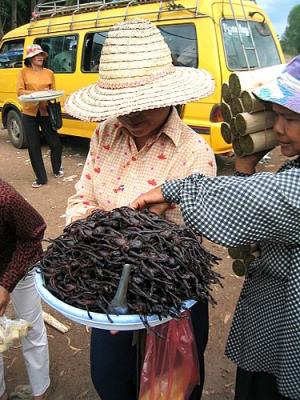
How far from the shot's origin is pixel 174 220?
1.87 m

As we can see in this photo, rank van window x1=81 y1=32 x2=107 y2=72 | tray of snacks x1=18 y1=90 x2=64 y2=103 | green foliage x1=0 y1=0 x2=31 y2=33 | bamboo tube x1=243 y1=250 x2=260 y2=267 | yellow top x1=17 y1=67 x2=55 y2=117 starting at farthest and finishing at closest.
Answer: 1. green foliage x1=0 y1=0 x2=31 y2=33
2. van window x1=81 y1=32 x2=107 y2=72
3. yellow top x1=17 y1=67 x2=55 y2=117
4. tray of snacks x1=18 y1=90 x2=64 y2=103
5. bamboo tube x1=243 y1=250 x2=260 y2=267

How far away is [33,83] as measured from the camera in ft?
21.4

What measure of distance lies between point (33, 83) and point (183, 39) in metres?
2.42

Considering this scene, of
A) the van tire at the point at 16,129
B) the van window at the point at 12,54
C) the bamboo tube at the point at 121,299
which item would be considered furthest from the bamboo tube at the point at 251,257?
the van window at the point at 12,54

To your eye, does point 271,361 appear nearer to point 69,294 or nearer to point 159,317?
point 159,317

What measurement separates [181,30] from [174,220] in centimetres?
485

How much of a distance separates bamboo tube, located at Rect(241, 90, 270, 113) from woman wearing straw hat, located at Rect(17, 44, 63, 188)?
515cm

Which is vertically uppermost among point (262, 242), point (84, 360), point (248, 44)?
point (262, 242)

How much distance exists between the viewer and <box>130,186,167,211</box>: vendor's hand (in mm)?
1636

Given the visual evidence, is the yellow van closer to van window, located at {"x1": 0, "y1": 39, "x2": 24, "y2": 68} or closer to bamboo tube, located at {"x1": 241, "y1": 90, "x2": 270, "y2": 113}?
van window, located at {"x1": 0, "y1": 39, "x2": 24, "y2": 68}

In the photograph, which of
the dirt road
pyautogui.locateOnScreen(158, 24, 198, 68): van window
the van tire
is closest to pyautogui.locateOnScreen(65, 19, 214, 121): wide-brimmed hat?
the dirt road

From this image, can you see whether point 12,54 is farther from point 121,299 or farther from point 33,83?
point 121,299

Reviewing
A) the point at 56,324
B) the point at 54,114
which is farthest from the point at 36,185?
the point at 56,324

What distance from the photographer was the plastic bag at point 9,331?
171 centimetres
